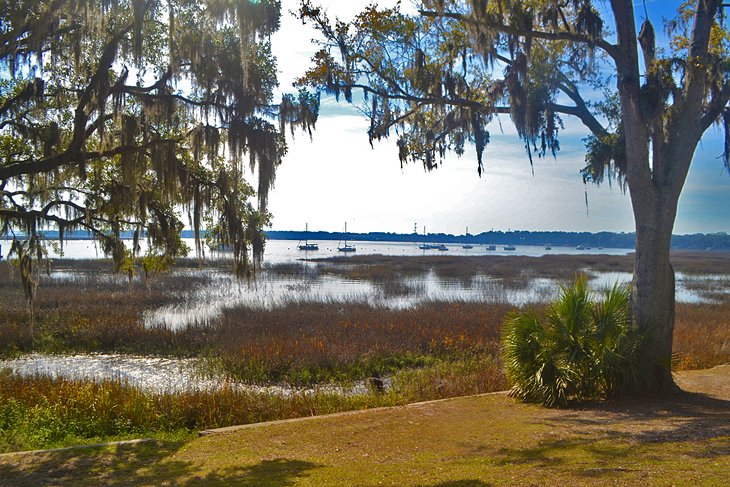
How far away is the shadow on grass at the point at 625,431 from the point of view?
6.10 meters

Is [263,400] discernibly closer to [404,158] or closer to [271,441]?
[271,441]

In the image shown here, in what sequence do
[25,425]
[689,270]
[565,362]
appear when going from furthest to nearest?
[689,270]
[565,362]
[25,425]

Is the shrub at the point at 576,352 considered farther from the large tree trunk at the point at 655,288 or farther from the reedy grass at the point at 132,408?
the reedy grass at the point at 132,408

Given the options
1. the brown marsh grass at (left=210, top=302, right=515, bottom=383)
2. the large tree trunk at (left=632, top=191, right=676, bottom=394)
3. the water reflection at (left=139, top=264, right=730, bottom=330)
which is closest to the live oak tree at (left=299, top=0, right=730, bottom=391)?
the large tree trunk at (left=632, top=191, right=676, bottom=394)

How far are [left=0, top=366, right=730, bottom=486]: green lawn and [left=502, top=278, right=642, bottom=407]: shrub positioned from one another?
1.50 ft

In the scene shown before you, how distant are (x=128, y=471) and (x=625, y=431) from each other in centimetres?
579

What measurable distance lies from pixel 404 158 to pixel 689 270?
5870 centimetres

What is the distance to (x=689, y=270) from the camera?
62344 mm

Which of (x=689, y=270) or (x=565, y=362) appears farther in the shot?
(x=689, y=270)

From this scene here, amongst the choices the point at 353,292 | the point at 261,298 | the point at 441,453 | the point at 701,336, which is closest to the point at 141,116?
the point at 441,453

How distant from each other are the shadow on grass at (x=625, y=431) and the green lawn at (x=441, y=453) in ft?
0.04

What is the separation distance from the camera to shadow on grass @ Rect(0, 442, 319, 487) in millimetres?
5840

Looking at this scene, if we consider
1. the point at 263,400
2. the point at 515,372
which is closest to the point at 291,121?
the point at 263,400

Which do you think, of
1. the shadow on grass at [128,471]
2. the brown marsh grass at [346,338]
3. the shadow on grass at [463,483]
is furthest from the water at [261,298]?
the shadow on grass at [463,483]
